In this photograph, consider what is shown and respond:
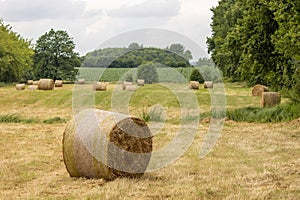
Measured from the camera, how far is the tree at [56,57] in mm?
75625

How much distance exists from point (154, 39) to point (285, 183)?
5.16 m

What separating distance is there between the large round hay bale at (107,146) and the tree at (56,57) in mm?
65842

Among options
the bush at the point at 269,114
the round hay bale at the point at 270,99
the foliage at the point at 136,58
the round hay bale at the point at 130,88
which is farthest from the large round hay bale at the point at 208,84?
the foliage at the point at 136,58

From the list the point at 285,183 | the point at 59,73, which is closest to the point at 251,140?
the point at 285,183

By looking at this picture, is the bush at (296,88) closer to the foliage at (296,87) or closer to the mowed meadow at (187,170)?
the foliage at (296,87)

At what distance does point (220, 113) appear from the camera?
2314cm

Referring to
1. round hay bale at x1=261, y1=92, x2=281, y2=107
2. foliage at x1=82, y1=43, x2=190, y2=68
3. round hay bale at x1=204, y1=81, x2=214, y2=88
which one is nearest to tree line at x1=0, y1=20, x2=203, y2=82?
round hay bale at x1=204, y1=81, x2=214, y2=88

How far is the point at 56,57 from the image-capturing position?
78250mm

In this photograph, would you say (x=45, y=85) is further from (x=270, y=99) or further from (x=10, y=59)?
(x=270, y=99)

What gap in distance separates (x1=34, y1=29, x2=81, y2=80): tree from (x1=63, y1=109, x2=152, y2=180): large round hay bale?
216ft

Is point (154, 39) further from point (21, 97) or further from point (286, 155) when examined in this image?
point (21, 97)

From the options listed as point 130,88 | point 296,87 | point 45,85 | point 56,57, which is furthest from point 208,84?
point 56,57

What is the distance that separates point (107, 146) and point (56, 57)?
71.0 meters

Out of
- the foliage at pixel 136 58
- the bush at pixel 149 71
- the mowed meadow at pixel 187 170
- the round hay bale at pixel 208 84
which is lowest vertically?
the mowed meadow at pixel 187 170
